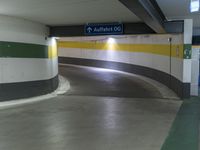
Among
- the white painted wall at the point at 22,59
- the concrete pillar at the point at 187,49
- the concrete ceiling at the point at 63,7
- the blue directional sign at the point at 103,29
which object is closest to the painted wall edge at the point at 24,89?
the white painted wall at the point at 22,59

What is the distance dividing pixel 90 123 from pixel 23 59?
387cm

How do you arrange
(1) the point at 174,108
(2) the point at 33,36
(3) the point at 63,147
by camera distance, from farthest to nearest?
(2) the point at 33,36 → (1) the point at 174,108 → (3) the point at 63,147

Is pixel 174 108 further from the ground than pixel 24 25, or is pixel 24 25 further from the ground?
pixel 24 25

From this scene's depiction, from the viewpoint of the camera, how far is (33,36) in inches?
351

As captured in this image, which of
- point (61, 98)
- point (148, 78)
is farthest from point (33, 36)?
point (148, 78)

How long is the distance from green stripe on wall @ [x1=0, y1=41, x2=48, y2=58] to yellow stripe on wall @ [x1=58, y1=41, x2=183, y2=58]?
15.3ft

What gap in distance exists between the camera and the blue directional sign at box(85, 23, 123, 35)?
892cm

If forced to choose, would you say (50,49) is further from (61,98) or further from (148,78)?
(148,78)

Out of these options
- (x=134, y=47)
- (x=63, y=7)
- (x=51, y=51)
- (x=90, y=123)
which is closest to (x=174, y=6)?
(x=63, y=7)

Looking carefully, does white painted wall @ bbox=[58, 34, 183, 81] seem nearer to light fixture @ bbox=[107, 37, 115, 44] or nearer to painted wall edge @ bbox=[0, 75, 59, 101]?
light fixture @ bbox=[107, 37, 115, 44]

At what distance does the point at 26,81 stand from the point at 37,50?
1163 mm

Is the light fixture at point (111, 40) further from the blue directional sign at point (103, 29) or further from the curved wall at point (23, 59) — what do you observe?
the blue directional sign at point (103, 29)

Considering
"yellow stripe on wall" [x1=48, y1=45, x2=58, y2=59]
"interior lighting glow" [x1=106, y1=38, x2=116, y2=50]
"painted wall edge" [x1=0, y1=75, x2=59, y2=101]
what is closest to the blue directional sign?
"yellow stripe on wall" [x1=48, y1=45, x2=58, y2=59]


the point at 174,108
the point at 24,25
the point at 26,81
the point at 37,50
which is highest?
the point at 24,25
